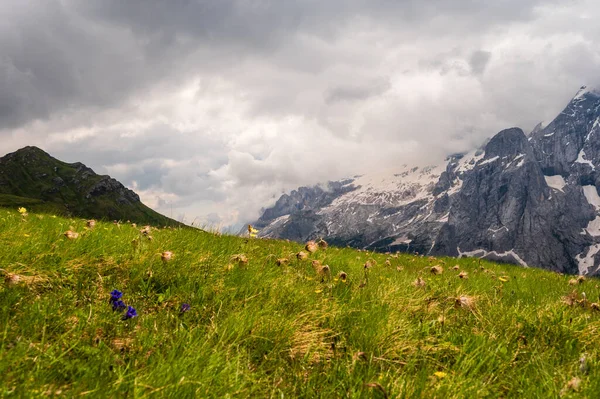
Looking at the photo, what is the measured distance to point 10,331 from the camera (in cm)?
330

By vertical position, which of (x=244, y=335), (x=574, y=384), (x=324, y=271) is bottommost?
(x=574, y=384)

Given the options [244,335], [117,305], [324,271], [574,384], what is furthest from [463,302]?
[117,305]

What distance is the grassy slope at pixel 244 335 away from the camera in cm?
299

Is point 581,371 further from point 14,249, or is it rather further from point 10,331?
point 14,249

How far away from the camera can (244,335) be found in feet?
13.5

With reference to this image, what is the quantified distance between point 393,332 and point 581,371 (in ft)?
6.41

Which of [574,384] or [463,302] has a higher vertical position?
[463,302]

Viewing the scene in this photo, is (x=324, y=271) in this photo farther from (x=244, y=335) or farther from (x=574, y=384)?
(x=574, y=384)

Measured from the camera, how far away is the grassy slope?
118 inches

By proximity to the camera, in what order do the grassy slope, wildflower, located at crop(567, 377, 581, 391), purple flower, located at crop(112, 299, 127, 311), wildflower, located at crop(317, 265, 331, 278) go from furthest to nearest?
wildflower, located at crop(317, 265, 331, 278) → purple flower, located at crop(112, 299, 127, 311) → wildflower, located at crop(567, 377, 581, 391) → the grassy slope

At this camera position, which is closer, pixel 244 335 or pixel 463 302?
pixel 244 335

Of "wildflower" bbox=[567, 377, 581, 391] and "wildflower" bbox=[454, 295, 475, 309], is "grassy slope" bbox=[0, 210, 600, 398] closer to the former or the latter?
"wildflower" bbox=[567, 377, 581, 391]

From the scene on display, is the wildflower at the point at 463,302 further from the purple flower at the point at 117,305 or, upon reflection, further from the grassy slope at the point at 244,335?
the purple flower at the point at 117,305

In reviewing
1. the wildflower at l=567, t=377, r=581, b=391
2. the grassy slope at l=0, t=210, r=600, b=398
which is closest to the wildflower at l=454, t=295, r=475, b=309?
the grassy slope at l=0, t=210, r=600, b=398
